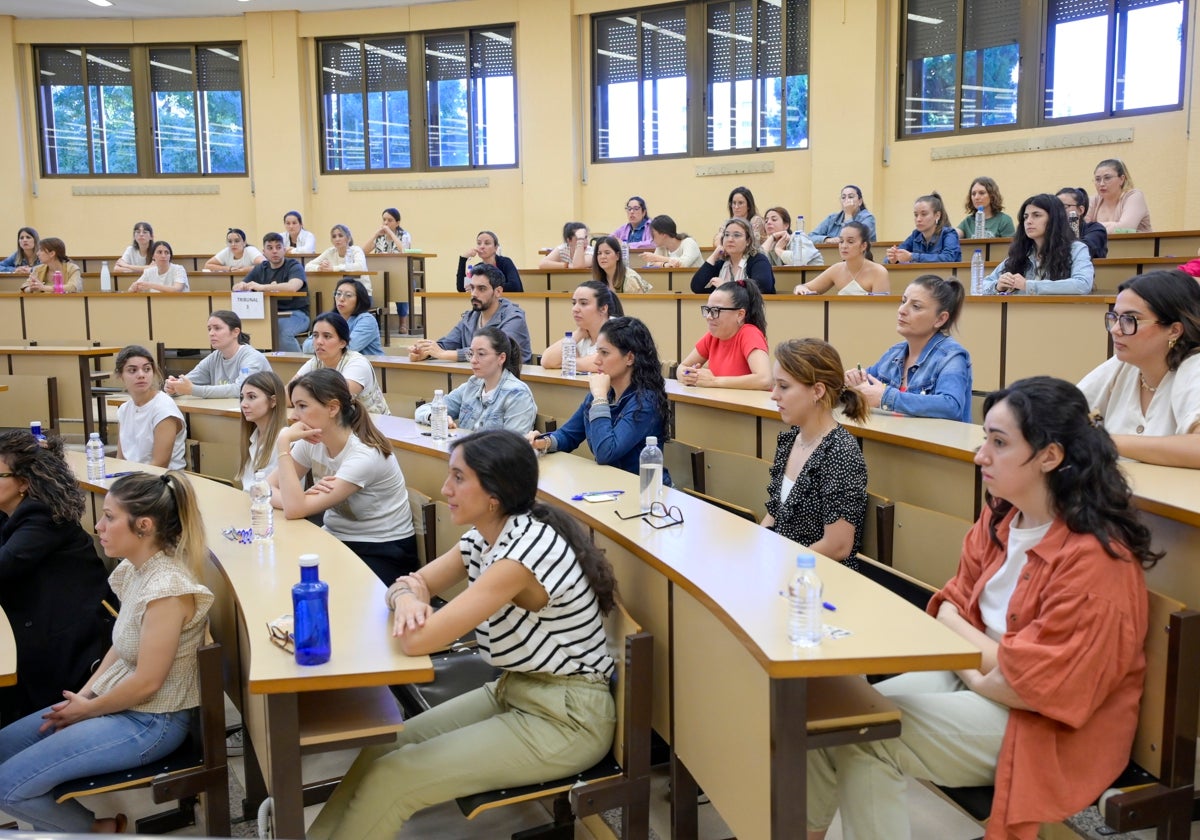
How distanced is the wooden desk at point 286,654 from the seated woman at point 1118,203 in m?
6.23

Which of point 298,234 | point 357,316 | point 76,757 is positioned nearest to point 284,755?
point 76,757

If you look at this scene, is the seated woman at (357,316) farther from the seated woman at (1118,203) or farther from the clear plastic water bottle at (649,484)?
the seated woman at (1118,203)

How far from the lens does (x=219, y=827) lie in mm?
2557

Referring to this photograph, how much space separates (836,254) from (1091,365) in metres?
3.77

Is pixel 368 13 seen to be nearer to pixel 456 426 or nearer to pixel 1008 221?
pixel 1008 221

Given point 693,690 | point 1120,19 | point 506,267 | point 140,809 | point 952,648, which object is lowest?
point 140,809

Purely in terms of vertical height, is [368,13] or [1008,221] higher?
[368,13]

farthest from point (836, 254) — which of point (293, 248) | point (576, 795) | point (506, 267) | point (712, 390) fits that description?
point (576, 795)

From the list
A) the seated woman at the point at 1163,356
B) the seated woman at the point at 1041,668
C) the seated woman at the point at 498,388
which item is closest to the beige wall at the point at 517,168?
the seated woman at the point at 498,388

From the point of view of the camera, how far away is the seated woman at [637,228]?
9219 mm

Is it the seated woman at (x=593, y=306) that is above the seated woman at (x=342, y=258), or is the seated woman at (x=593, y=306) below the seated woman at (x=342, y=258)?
below

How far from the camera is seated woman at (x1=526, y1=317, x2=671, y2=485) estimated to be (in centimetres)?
369

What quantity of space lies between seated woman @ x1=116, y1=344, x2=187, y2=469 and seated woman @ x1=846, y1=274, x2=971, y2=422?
10.2 ft

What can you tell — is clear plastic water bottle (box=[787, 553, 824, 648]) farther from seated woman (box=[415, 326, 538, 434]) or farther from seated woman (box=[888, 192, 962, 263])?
seated woman (box=[888, 192, 962, 263])
